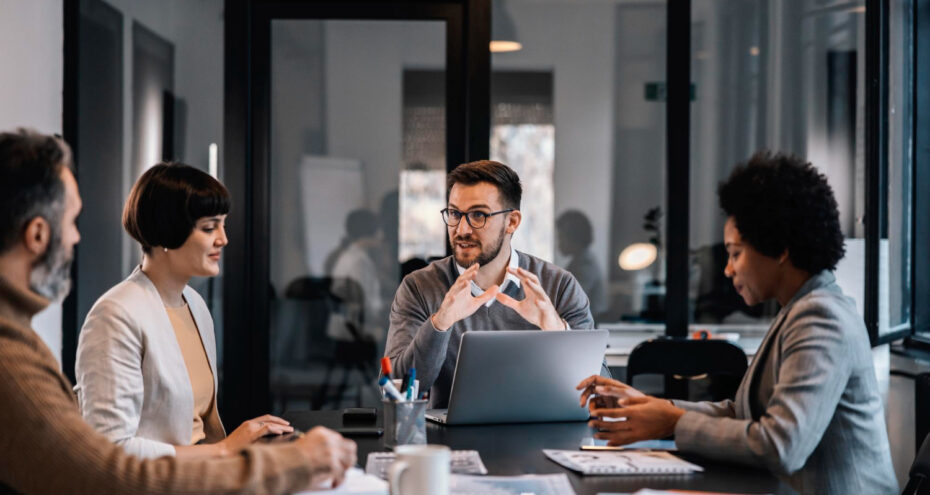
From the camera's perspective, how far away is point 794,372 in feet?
5.64

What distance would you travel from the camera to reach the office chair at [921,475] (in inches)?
77.9

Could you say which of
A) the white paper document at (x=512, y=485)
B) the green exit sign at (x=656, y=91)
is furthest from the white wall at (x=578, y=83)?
the white paper document at (x=512, y=485)

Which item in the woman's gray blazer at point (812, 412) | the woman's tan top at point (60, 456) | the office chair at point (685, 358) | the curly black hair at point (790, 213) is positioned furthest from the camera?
the office chair at point (685, 358)

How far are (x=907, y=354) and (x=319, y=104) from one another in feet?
9.07

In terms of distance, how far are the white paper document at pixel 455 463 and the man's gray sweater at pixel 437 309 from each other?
2.38ft

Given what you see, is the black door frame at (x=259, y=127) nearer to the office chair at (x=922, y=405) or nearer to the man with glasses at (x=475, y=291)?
the man with glasses at (x=475, y=291)

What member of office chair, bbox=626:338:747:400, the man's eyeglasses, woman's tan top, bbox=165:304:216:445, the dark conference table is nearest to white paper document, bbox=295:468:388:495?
the dark conference table

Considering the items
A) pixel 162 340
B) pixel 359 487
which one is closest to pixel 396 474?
pixel 359 487

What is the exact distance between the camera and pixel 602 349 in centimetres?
220

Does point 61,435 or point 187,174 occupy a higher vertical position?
point 187,174

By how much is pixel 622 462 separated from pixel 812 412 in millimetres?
366

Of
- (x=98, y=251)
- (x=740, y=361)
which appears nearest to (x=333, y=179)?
(x=98, y=251)

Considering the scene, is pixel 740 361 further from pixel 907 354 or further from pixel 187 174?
pixel 187 174

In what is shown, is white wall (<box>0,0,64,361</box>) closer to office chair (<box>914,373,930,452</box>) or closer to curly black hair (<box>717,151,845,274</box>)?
curly black hair (<box>717,151,845,274</box>)
